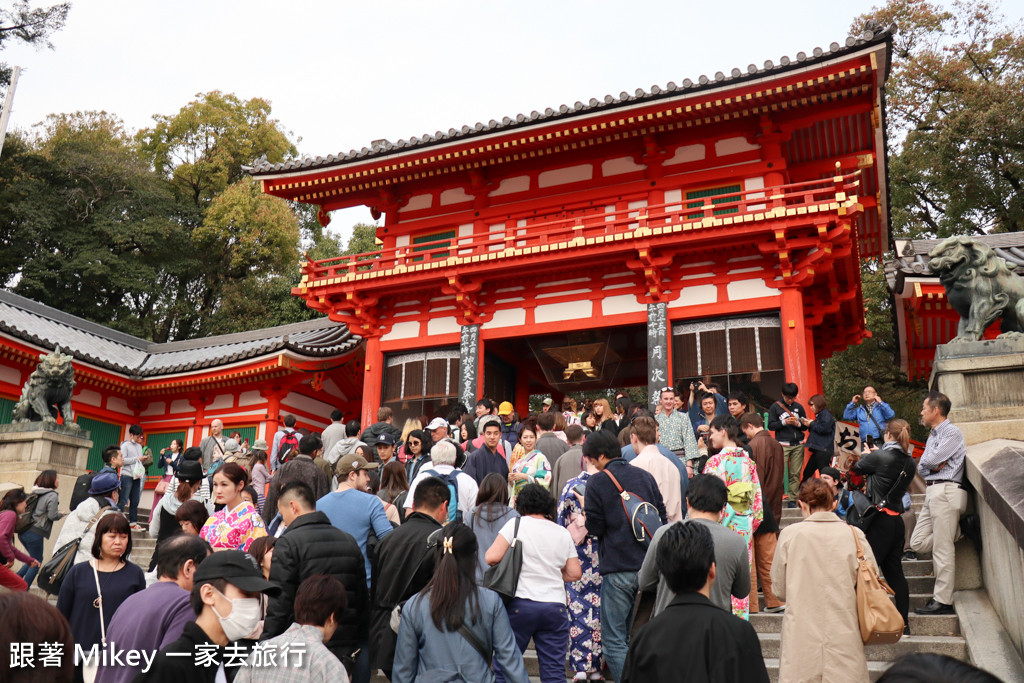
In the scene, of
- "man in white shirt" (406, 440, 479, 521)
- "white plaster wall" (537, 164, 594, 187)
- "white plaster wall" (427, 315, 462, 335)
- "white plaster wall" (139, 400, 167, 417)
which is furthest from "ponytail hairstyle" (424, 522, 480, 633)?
"white plaster wall" (139, 400, 167, 417)

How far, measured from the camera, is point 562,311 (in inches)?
582

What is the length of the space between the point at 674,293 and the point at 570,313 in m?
2.02

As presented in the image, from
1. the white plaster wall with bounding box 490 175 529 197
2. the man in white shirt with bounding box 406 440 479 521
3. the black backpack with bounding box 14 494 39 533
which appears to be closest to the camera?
the man in white shirt with bounding box 406 440 479 521

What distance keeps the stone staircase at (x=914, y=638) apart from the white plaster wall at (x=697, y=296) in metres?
7.46

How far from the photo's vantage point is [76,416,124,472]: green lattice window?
1805 cm

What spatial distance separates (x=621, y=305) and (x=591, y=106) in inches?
142

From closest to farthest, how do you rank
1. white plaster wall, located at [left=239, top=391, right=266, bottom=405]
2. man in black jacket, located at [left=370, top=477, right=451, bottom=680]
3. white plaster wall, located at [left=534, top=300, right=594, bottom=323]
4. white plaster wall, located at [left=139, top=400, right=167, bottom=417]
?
man in black jacket, located at [left=370, top=477, right=451, bottom=680] → white plaster wall, located at [left=534, top=300, right=594, bottom=323] → white plaster wall, located at [left=239, top=391, right=266, bottom=405] → white plaster wall, located at [left=139, top=400, right=167, bottom=417]

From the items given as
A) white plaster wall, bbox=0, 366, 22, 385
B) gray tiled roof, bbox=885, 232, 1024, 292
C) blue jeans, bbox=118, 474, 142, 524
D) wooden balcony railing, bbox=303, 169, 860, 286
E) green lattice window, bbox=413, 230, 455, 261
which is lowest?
blue jeans, bbox=118, 474, 142, 524

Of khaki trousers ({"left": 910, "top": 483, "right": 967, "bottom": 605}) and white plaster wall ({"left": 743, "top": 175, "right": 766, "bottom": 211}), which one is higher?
white plaster wall ({"left": 743, "top": 175, "right": 766, "bottom": 211})

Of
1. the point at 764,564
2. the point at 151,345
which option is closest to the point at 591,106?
the point at 764,564

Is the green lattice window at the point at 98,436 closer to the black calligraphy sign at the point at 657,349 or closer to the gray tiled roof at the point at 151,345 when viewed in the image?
the gray tiled roof at the point at 151,345

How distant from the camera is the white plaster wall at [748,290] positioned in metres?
13.3

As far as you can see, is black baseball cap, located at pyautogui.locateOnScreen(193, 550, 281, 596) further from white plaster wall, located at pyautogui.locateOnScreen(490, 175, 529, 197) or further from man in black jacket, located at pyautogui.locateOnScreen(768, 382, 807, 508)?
white plaster wall, located at pyautogui.locateOnScreen(490, 175, 529, 197)

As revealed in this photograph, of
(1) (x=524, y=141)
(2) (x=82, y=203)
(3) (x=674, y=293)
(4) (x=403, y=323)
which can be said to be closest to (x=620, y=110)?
(1) (x=524, y=141)
